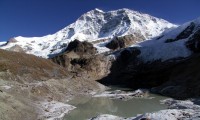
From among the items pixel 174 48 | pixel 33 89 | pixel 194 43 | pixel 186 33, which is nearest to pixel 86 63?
pixel 174 48

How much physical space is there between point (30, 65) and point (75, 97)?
707 inches

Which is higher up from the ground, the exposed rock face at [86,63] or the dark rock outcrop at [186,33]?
the dark rock outcrop at [186,33]

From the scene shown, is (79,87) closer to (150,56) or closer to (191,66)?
(191,66)

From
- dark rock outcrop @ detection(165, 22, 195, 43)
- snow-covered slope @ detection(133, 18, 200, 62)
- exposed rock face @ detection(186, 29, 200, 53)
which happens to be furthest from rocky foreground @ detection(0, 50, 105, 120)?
dark rock outcrop @ detection(165, 22, 195, 43)

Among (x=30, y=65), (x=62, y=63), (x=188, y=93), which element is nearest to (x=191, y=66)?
(x=188, y=93)

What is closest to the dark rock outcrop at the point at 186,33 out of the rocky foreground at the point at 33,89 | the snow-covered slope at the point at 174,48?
the snow-covered slope at the point at 174,48

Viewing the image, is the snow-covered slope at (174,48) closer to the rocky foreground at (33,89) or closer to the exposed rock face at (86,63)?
the exposed rock face at (86,63)

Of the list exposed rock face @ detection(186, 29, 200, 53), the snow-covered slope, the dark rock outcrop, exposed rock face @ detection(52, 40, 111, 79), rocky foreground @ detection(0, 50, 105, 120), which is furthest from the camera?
the dark rock outcrop

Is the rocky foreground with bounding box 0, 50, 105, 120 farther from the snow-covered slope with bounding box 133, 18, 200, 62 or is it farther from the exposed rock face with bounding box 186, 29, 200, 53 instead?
the snow-covered slope with bounding box 133, 18, 200, 62

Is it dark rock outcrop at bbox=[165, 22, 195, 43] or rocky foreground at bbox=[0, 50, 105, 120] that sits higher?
dark rock outcrop at bbox=[165, 22, 195, 43]

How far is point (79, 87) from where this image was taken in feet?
313

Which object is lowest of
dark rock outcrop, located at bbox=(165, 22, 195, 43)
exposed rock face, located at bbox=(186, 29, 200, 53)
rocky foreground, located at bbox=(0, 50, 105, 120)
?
rocky foreground, located at bbox=(0, 50, 105, 120)

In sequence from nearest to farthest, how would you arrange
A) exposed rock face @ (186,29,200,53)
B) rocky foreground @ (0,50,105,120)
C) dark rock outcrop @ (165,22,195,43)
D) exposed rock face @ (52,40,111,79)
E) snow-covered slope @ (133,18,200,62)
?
rocky foreground @ (0,50,105,120), exposed rock face @ (186,29,200,53), snow-covered slope @ (133,18,200,62), exposed rock face @ (52,40,111,79), dark rock outcrop @ (165,22,195,43)

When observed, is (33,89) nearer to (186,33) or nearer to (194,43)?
(194,43)
